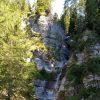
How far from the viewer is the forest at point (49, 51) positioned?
560 inches

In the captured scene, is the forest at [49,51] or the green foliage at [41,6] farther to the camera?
the green foliage at [41,6]

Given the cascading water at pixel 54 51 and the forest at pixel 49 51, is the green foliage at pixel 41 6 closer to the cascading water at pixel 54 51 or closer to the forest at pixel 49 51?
the forest at pixel 49 51

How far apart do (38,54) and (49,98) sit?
5887 mm

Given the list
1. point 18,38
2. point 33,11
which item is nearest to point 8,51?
point 18,38

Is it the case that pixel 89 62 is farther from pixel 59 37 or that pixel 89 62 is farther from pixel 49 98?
pixel 59 37

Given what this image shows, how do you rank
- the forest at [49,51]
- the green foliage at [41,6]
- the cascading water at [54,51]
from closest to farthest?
the forest at [49,51]
the cascading water at [54,51]
the green foliage at [41,6]

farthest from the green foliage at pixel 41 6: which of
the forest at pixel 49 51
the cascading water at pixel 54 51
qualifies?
the cascading water at pixel 54 51

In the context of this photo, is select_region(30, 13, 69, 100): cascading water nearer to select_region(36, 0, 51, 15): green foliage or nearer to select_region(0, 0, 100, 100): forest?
select_region(0, 0, 100, 100): forest

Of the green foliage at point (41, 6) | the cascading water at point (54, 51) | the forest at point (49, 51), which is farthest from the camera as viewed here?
the green foliage at point (41, 6)

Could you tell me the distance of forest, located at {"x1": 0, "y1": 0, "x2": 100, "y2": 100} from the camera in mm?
14227

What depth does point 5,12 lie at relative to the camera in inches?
787

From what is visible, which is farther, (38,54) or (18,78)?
(38,54)

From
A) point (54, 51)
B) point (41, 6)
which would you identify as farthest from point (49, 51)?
point (41, 6)

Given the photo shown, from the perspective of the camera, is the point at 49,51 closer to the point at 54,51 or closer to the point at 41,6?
the point at 54,51
